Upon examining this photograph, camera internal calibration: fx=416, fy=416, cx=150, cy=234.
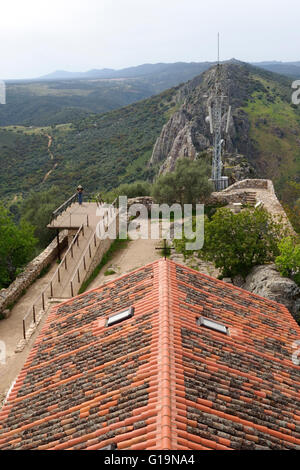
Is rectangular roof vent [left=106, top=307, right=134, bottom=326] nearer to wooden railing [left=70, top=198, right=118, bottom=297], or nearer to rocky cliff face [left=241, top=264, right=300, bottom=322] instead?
rocky cliff face [left=241, top=264, right=300, bottom=322]

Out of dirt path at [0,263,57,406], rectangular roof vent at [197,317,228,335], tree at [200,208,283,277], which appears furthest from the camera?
tree at [200,208,283,277]

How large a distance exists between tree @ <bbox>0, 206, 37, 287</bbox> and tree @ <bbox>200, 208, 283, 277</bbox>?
33.7ft

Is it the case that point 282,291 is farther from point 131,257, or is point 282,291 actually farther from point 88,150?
point 88,150

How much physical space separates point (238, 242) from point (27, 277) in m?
9.76

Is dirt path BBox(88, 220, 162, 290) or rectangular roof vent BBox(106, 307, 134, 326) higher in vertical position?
rectangular roof vent BBox(106, 307, 134, 326)

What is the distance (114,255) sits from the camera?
2131cm

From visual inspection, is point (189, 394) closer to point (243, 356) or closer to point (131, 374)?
point (131, 374)

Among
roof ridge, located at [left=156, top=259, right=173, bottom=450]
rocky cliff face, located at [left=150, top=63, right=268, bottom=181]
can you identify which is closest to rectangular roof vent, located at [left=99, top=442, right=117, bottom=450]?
roof ridge, located at [left=156, top=259, right=173, bottom=450]

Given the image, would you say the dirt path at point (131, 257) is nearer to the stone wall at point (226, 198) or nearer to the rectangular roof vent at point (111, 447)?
the stone wall at point (226, 198)

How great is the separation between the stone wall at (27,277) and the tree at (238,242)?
8188 mm

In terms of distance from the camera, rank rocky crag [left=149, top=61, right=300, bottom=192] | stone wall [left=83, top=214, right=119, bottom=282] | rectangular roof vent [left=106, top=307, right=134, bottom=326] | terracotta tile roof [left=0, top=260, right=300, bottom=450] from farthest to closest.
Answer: rocky crag [left=149, top=61, right=300, bottom=192] → stone wall [left=83, top=214, right=119, bottom=282] → rectangular roof vent [left=106, top=307, right=134, bottom=326] → terracotta tile roof [left=0, top=260, right=300, bottom=450]

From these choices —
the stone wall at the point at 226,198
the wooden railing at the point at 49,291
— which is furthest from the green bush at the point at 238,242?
the stone wall at the point at 226,198

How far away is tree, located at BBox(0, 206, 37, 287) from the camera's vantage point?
71.1ft

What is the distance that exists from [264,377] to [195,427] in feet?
8.27
